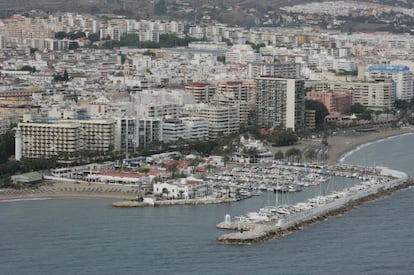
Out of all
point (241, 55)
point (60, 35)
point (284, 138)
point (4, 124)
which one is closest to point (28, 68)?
point (241, 55)

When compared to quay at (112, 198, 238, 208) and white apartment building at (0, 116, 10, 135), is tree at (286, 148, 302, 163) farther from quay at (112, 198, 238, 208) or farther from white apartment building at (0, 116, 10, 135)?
white apartment building at (0, 116, 10, 135)

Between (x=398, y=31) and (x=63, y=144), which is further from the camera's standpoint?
(x=398, y=31)

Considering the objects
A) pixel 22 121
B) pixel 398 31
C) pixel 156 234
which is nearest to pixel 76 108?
pixel 22 121

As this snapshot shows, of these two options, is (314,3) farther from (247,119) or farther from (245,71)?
(247,119)

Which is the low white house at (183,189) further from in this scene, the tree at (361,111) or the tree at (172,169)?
the tree at (361,111)

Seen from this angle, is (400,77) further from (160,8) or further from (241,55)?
(160,8)

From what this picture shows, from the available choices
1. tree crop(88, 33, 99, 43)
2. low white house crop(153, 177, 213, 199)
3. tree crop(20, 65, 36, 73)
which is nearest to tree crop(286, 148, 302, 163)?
low white house crop(153, 177, 213, 199)

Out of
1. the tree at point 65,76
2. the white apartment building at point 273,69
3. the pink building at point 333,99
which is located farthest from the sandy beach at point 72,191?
the tree at point 65,76
